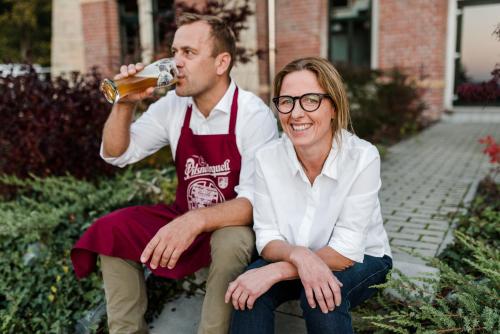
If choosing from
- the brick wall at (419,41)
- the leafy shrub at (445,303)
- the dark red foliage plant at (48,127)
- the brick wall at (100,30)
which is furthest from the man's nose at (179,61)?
the brick wall at (100,30)

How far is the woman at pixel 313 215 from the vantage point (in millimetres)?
1715

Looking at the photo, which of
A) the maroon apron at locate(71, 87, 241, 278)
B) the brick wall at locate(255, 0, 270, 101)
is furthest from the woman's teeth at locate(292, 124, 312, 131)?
the brick wall at locate(255, 0, 270, 101)

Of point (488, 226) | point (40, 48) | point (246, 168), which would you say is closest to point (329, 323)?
point (246, 168)

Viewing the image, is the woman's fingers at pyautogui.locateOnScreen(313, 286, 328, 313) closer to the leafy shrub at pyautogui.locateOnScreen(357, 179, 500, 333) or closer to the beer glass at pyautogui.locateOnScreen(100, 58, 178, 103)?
the leafy shrub at pyautogui.locateOnScreen(357, 179, 500, 333)

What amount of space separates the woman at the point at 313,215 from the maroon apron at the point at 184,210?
324 mm

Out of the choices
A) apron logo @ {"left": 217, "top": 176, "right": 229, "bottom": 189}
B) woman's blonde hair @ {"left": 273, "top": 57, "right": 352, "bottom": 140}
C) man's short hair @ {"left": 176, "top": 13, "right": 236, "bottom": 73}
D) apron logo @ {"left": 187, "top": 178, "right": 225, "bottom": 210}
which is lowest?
apron logo @ {"left": 187, "top": 178, "right": 225, "bottom": 210}

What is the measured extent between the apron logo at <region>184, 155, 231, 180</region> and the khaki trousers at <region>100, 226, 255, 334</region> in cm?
36

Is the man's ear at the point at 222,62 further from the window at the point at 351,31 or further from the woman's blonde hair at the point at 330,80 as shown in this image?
the window at the point at 351,31

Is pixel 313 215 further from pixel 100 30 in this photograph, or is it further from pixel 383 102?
pixel 100 30

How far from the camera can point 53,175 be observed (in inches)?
158

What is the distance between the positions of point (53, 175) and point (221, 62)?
2.39 meters

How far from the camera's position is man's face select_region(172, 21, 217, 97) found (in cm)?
226

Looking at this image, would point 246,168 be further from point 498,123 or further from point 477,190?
point 498,123

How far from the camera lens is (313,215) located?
1923 mm
